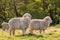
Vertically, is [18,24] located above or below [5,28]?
above

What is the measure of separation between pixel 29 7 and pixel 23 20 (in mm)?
24016

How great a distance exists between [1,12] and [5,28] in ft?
33.6

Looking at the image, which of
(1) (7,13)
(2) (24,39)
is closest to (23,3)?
→ (1) (7,13)

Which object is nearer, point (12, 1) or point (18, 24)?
point (18, 24)

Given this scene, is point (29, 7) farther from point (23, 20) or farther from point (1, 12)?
point (23, 20)

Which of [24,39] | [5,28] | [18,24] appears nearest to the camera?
[24,39]

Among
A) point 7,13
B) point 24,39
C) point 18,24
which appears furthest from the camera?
point 7,13

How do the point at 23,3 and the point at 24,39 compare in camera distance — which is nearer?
the point at 24,39

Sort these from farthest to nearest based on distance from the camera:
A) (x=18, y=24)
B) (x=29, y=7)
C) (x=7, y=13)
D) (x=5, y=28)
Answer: (x=29, y=7) < (x=7, y=13) < (x=5, y=28) < (x=18, y=24)

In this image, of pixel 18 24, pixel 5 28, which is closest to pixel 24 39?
pixel 18 24

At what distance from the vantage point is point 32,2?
140 ft

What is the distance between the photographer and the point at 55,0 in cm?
3897

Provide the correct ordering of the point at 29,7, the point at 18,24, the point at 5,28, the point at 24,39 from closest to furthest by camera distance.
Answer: the point at 24,39 < the point at 18,24 < the point at 5,28 < the point at 29,7

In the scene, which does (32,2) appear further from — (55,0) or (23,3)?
(55,0)
